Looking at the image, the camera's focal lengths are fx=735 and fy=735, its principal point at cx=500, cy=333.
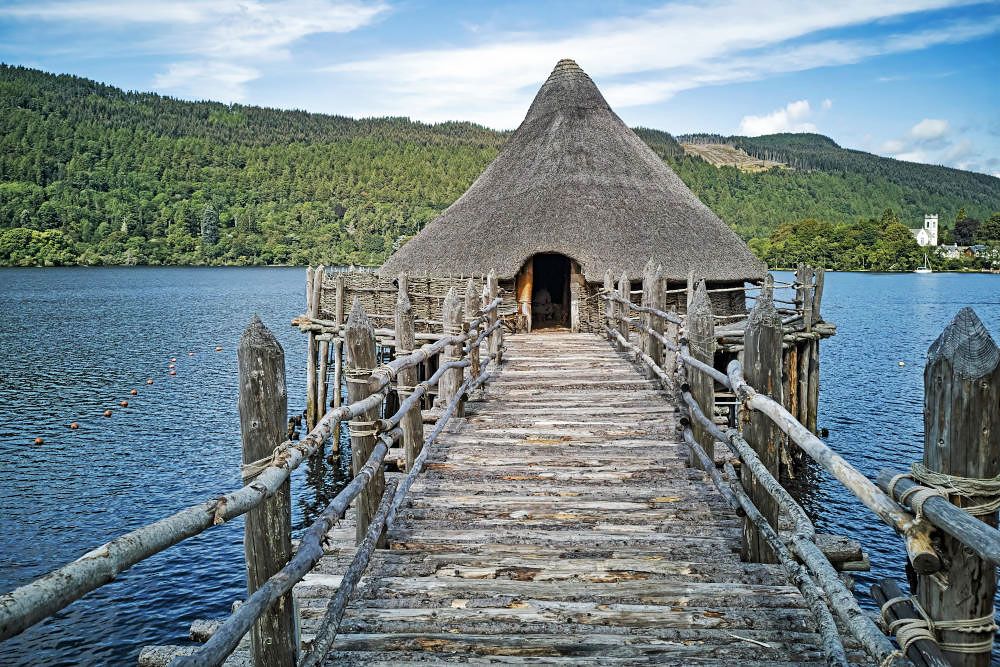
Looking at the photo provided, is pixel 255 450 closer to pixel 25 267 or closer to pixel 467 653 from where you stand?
pixel 467 653

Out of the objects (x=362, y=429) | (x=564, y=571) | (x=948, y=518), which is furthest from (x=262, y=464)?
(x=948, y=518)

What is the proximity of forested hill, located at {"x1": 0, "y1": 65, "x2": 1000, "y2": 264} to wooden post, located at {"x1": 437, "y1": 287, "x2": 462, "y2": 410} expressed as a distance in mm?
111745

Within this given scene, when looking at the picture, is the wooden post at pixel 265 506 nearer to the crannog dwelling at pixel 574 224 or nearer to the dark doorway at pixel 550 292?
the crannog dwelling at pixel 574 224

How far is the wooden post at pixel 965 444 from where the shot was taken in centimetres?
229

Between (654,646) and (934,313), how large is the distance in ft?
214

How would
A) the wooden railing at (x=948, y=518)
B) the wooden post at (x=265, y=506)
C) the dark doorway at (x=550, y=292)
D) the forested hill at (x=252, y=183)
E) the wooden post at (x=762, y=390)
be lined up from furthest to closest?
the forested hill at (x=252, y=183) < the dark doorway at (x=550, y=292) < the wooden post at (x=762, y=390) < the wooden post at (x=265, y=506) < the wooden railing at (x=948, y=518)

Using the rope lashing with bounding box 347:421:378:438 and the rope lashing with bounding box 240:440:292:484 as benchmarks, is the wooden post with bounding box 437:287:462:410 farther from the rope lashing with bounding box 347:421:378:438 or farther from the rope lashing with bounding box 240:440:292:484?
the rope lashing with bounding box 240:440:292:484

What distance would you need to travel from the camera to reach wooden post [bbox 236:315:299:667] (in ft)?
10.00

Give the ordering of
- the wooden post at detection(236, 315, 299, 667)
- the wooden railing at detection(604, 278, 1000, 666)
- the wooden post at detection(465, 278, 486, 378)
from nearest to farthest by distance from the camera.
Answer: the wooden railing at detection(604, 278, 1000, 666) → the wooden post at detection(236, 315, 299, 667) → the wooden post at detection(465, 278, 486, 378)

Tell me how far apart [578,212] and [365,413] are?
1866cm

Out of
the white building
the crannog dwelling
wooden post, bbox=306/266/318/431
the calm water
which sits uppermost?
the white building

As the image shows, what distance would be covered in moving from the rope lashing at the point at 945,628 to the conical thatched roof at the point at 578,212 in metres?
18.1

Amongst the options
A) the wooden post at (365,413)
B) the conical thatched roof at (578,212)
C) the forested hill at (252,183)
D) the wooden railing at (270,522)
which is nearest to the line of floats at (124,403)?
the conical thatched roof at (578,212)

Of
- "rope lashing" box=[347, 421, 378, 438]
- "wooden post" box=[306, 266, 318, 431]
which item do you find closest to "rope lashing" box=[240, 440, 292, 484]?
"rope lashing" box=[347, 421, 378, 438]
